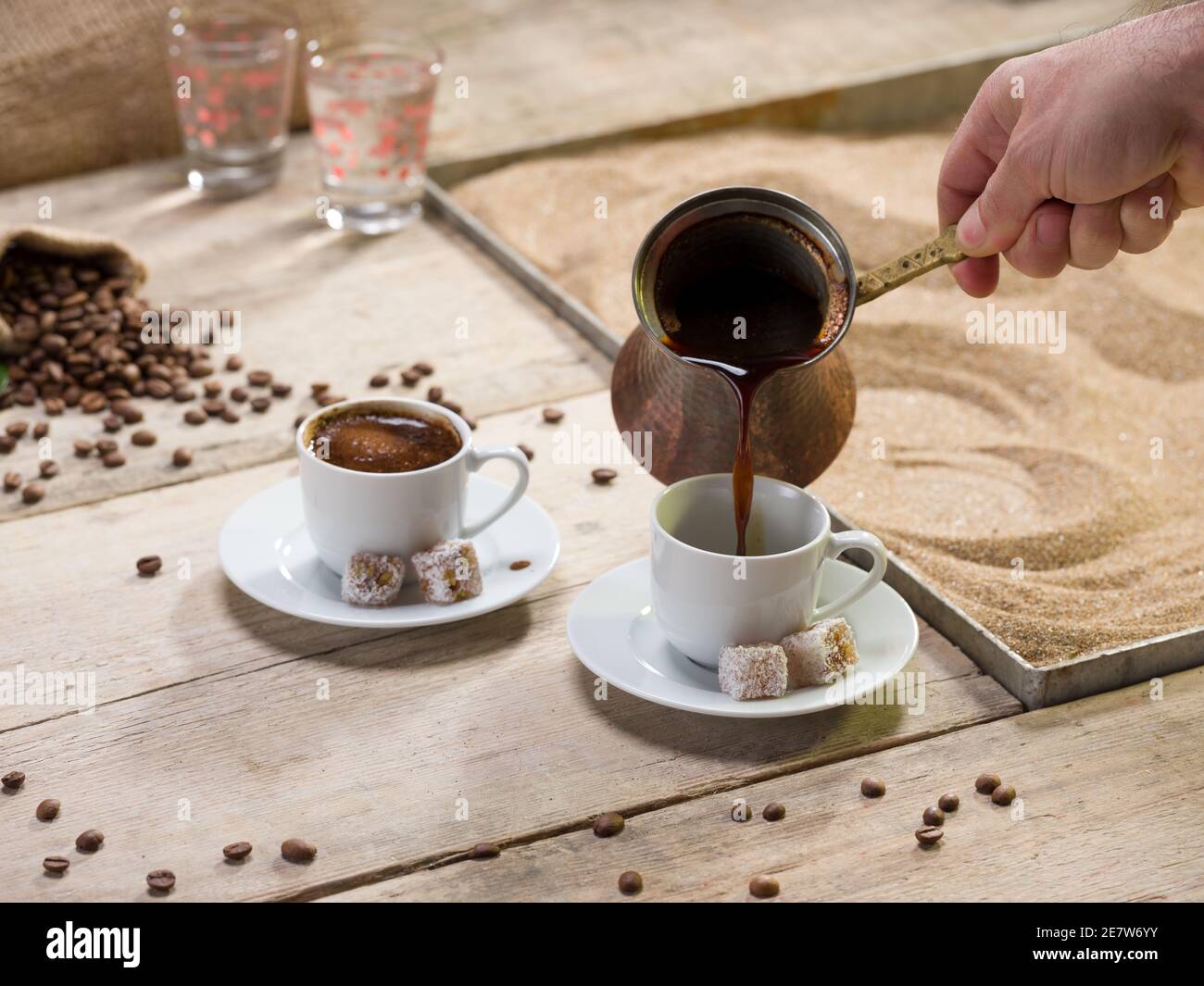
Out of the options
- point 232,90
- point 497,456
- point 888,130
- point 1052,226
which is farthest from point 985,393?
point 232,90

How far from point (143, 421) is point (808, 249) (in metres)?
0.82

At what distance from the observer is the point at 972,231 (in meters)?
1.23

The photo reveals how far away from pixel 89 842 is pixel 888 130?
81.2 inches

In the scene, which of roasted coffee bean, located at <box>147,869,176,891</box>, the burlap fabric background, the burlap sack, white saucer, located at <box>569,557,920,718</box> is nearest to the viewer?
roasted coffee bean, located at <box>147,869,176,891</box>

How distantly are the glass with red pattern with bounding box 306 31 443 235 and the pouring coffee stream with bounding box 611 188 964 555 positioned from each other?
98 centimetres

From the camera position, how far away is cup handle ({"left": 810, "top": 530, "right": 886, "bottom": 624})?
3.51 feet

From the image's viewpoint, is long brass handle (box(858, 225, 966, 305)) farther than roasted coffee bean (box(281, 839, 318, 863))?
Yes

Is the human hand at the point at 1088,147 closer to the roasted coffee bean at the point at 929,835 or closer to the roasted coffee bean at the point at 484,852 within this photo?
the roasted coffee bean at the point at 929,835

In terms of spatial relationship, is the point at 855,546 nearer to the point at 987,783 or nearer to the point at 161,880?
the point at 987,783

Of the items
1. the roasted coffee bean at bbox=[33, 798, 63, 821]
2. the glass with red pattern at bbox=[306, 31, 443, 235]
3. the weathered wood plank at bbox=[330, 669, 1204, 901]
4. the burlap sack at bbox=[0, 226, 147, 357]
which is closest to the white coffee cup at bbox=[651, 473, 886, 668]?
the weathered wood plank at bbox=[330, 669, 1204, 901]

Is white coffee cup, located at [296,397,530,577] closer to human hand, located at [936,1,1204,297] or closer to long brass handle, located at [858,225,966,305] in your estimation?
long brass handle, located at [858,225,966,305]

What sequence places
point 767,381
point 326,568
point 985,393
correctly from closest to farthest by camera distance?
1. point 767,381
2. point 326,568
3. point 985,393

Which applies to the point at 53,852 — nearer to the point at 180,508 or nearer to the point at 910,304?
the point at 180,508

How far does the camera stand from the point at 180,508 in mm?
1375
